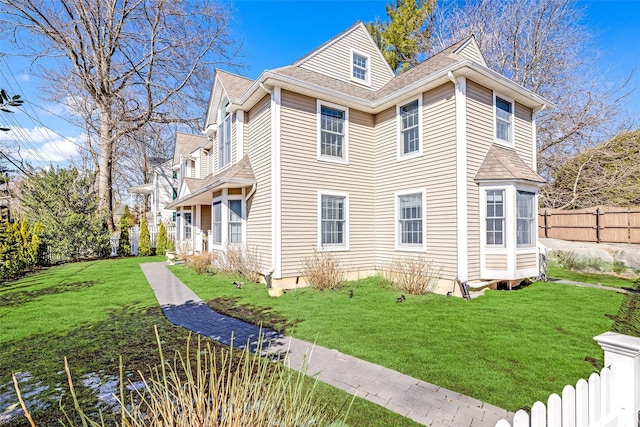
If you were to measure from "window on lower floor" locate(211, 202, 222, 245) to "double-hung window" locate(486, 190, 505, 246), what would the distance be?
8951mm

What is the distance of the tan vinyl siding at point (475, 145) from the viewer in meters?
8.71

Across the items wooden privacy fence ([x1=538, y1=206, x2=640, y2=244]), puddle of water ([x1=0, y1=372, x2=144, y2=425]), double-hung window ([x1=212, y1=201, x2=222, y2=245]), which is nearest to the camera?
puddle of water ([x1=0, y1=372, x2=144, y2=425])

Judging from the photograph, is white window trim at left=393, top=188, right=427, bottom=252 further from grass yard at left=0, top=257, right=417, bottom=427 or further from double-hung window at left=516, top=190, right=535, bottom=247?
grass yard at left=0, top=257, right=417, bottom=427

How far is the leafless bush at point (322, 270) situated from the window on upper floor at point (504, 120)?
634 centimetres

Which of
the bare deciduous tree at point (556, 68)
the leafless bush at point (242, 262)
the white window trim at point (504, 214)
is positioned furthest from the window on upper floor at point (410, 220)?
the bare deciduous tree at point (556, 68)

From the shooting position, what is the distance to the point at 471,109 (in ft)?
29.4

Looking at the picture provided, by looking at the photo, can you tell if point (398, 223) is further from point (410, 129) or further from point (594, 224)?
point (594, 224)

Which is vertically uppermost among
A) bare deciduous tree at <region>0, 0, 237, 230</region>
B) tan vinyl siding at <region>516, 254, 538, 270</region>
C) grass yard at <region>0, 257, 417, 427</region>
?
bare deciduous tree at <region>0, 0, 237, 230</region>

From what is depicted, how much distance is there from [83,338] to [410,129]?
9570 millimetres

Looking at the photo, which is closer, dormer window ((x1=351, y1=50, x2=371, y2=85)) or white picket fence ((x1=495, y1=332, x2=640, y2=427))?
white picket fence ((x1=495, y1=332, x2=640, y2=427))

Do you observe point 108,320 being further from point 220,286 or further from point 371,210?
point 371,210

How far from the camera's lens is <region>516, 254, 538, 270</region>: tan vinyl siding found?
8.92 metres

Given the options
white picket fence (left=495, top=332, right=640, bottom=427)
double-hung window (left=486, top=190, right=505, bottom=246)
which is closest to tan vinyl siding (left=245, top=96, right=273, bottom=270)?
double-hung window (left=486, top=190, right=505, bottom=246)

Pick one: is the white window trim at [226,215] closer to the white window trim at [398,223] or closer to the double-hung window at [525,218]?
the white window trim at [398,223]
